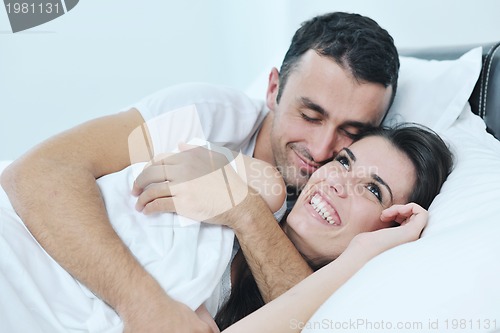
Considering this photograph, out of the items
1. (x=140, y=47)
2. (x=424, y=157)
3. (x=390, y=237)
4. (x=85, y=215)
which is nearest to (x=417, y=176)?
(x=424, y=157)

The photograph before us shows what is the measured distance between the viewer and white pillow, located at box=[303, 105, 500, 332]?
73cm

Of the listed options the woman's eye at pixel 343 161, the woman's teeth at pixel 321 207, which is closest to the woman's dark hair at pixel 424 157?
the woman's eye at pixel 343 161

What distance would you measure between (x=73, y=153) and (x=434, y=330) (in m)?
0.94

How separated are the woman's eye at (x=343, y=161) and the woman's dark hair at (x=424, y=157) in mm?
120

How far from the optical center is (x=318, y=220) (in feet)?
4.10

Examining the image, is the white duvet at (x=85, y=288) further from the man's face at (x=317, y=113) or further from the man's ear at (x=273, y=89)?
the man's ear at (x=273, y=89)

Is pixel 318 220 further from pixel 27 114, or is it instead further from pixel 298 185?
pixel 27 114

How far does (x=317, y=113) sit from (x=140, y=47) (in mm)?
1534

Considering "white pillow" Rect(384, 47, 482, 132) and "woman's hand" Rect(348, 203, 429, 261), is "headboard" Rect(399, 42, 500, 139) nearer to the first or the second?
"white pillow" Rect(384, 47, 482, 132)

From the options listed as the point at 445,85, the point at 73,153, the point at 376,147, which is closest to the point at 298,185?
the point at 376,147

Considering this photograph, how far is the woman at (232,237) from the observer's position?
108cm

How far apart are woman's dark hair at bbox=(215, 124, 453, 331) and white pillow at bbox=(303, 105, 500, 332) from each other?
32cm

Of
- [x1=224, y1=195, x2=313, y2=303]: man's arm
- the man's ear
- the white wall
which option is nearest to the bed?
[x1=224, y1=195, x2=313, y2=303]: man's arm

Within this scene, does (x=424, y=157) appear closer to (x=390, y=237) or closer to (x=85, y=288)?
(x=390, y=237)
